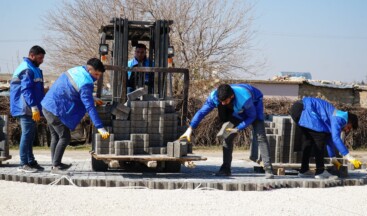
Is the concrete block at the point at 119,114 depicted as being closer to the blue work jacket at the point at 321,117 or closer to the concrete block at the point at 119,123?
the concrete block at the point at 119,123

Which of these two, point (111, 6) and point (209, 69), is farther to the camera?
point (111, 6)

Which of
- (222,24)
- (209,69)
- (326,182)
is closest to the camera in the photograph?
(326,182)

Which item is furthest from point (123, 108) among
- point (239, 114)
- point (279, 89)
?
point (279, 89)

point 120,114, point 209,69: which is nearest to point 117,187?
point 120,114

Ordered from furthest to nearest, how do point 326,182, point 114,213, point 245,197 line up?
point 326,182 → point 245,197 → point 114,213

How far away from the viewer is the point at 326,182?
33.0 ft

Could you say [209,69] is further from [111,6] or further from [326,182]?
[326,182]

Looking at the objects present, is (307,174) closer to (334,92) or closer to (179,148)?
(179,148)

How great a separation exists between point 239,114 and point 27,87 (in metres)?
3.53

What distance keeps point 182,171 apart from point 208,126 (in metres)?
7.38

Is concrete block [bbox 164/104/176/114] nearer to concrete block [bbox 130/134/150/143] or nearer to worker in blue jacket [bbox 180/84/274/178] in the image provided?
worker in blue jacket [bbox 180/84/274/178]

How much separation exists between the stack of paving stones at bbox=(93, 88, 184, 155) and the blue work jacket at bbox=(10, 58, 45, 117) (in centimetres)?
118

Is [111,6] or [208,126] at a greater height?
[111,6]

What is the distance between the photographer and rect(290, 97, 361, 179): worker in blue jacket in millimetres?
10165
